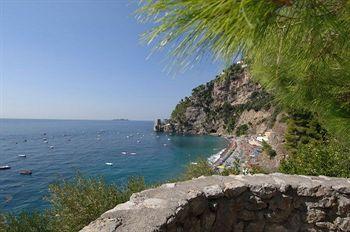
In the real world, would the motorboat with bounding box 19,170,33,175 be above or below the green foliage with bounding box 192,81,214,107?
below

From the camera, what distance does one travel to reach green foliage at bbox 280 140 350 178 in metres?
9.59

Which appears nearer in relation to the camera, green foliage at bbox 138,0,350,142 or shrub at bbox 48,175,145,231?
green foliage at bbox 138,0,350,142

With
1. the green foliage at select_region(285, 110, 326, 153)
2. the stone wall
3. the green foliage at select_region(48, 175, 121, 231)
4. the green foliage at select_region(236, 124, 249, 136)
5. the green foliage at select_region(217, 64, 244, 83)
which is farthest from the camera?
the green foliage at select_region(236, 124, 249, 136)

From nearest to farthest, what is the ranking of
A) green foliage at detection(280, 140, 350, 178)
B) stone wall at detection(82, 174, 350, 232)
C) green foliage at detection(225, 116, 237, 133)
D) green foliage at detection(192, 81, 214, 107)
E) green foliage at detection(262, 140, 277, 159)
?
stone wall at detection(82, 174, 350, 232) < green foliage at detection(280, 140, 350, 178) < green foliage at detection(262, 140, 277, 159) < green foliage at detection(225, 116, 237, 133) < green foliage at detection(192, 81, 214, 107)

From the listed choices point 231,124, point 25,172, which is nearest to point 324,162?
point 25,172

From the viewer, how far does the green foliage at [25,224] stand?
878cm

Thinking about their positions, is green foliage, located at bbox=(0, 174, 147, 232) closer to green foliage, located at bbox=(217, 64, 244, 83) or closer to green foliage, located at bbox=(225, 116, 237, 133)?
green foliage, located at bbox=(217, 64, 244, 83)

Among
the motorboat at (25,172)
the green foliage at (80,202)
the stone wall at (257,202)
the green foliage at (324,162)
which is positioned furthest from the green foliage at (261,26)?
the motorboat at (25,172)

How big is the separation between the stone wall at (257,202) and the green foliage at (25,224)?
6.77m

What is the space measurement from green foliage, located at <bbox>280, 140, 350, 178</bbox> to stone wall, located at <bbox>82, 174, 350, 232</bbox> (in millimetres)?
5575

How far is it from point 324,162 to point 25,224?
397 inches

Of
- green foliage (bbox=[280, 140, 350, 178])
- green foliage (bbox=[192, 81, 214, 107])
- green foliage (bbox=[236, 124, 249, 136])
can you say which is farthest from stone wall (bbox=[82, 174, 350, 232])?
green foliage (bbox=[192, 81, 214, 107])

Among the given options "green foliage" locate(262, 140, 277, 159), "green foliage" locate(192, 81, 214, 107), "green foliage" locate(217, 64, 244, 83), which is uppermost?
"green foliage" locate(192, 81, 214, 107)

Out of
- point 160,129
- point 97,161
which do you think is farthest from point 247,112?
point 97,161
